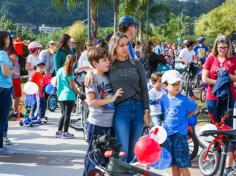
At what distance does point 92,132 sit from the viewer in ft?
15.0

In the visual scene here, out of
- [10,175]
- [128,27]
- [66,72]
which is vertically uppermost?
[128,27]

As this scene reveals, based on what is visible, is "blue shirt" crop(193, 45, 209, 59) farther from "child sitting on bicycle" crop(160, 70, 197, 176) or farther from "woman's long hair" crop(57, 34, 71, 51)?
"child sitting on bicycle" crop(160, 70, 197, 176)

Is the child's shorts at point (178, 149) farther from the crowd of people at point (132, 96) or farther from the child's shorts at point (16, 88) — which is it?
the child's shorts at point (16, 88)

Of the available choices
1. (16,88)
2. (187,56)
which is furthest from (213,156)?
(187,56)

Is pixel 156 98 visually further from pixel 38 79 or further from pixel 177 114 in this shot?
pixel 38 79

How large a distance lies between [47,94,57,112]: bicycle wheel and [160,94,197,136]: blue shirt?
669cm

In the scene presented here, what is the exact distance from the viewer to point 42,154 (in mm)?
7176

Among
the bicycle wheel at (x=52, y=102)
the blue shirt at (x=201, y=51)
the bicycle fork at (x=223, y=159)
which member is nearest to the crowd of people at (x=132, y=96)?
the bicycle fork at (x=223, y=159)

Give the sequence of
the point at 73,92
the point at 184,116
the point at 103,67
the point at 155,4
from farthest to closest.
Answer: the point at 155,4
the point at 73,92
the point at 184,116
the point at 103,67

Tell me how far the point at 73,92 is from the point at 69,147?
1021 millimetres

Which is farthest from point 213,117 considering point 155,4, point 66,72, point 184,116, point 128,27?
point 155,4

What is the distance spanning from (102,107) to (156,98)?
8.16 ft

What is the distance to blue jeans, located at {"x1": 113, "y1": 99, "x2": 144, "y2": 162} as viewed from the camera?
4594mm

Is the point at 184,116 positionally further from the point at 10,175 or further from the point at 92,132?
the point at 10,175
